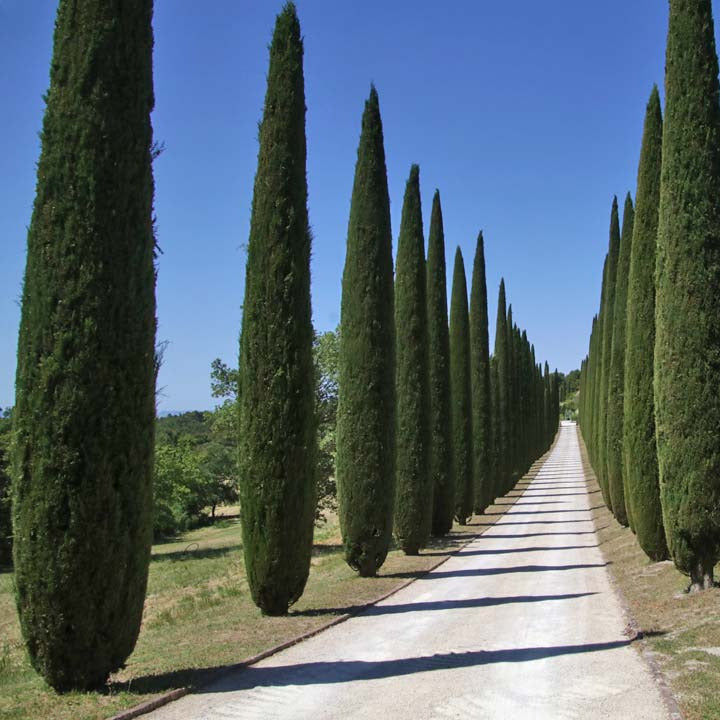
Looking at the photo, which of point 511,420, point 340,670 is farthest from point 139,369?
point 511,420

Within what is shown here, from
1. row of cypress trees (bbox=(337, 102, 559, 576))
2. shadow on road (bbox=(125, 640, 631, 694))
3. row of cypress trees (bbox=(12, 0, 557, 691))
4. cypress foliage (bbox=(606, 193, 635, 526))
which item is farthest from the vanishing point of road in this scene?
cypress foliage (bbox=(606, 193, 635, 526))

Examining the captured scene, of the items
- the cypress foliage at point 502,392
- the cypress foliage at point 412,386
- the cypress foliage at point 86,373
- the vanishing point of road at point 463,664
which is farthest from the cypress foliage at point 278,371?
the cypress foliage at point 502,392

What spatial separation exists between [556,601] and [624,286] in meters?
12.3

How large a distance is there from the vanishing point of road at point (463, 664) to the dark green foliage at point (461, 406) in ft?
42.6

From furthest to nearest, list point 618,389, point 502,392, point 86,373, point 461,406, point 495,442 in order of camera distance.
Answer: point 502,392 < point 495,442 < point 461,406 < point 618,389 < point 86,373

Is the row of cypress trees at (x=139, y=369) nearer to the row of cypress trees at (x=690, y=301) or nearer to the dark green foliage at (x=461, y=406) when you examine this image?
the dark green foliage at (x=461, y=406)

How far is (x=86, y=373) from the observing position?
22.6 feet

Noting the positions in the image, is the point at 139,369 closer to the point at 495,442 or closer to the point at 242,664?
the point at 242,664

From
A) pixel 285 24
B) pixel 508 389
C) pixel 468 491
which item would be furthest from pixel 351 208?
pixel 508 389

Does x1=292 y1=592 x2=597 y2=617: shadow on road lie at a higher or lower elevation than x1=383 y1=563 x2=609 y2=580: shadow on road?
higher

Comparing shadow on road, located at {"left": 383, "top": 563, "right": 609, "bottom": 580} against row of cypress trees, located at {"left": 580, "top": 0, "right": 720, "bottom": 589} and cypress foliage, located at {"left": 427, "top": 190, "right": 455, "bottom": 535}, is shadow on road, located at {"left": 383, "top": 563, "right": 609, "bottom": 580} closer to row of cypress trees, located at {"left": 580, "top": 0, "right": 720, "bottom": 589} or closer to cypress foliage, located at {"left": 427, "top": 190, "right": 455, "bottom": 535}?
row of cypress trees, located at {"left": 580, "top": 0, "right": 720, "bottom": 589}

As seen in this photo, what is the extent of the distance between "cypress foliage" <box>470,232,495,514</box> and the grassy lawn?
7563mm

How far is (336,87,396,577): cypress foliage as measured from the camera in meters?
16.2

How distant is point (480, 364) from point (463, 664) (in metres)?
28.3
